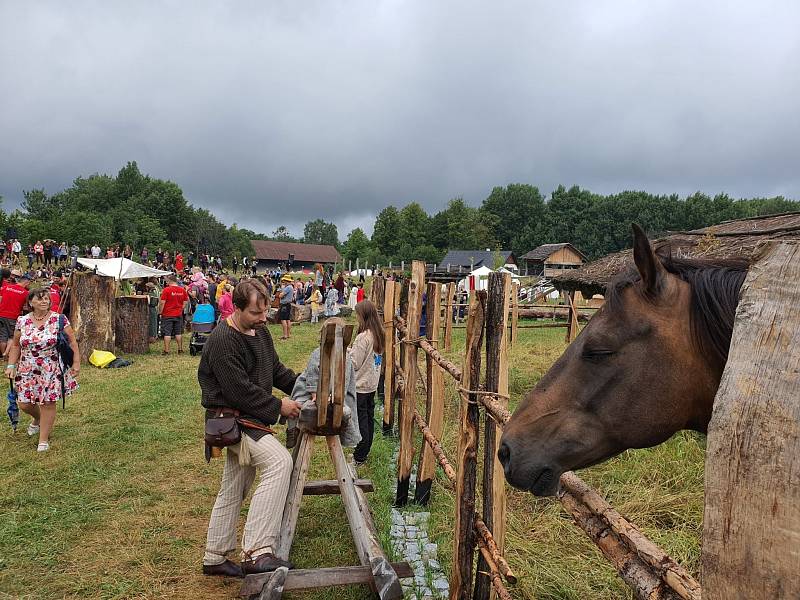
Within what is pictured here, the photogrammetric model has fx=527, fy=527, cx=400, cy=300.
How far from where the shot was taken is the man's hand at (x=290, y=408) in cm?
361

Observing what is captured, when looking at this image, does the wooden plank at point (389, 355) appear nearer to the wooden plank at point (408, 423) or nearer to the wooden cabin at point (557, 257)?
the wooden plank at point (408, 423)

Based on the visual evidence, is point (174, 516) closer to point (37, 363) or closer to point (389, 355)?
point (37, 363)

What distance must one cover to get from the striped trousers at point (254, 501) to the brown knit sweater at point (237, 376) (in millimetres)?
158

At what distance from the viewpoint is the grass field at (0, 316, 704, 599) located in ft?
11.8

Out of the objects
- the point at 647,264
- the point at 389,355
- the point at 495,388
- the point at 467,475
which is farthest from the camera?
the point at 389,355

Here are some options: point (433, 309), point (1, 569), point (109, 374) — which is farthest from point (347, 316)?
point (1, 569)

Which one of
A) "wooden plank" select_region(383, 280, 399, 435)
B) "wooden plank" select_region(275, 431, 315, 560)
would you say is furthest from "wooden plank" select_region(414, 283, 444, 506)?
"wooden plank" select_region(383, 280, 399, 435)

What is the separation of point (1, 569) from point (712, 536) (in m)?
4.68

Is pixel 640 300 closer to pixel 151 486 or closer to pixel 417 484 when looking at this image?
pixel 417 484

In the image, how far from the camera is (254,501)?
337 centimetres

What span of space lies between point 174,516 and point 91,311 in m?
8.24

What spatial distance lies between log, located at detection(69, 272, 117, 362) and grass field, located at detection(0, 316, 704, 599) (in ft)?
14.9

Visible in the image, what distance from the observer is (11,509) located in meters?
4.61

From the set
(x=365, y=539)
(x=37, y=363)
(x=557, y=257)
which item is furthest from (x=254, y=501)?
(x=557, y=257)
